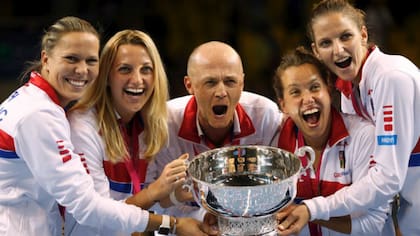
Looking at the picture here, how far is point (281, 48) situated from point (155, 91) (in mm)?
3800

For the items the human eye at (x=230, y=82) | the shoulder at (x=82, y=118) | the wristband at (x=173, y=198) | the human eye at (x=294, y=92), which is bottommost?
the wristband at (x=173, y=198)

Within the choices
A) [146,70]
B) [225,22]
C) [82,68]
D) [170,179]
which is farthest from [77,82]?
[225,22]

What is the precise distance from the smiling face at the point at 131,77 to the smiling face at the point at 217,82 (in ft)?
0.67

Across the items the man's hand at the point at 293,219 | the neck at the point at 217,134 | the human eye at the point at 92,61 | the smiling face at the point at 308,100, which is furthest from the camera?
the neck at the point at 217,134

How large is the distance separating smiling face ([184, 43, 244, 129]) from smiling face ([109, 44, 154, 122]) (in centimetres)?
20

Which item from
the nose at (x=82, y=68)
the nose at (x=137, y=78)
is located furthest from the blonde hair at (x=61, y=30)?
the nose at (x=137, y=78)

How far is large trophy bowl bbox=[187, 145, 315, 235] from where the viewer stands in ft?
7.09

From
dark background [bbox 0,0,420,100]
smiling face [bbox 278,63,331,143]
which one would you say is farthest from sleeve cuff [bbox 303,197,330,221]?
dark background [bbox 0,0,420,100]

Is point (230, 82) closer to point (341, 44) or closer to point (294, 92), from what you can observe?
point (294, 92)

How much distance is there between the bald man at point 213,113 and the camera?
105 inches

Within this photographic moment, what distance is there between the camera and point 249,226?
2229 mm

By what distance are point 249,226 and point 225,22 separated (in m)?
4.39

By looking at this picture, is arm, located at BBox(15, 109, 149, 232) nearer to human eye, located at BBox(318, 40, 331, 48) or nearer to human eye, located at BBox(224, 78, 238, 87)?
human eye, located at BBox(224, 78, 238, 87)

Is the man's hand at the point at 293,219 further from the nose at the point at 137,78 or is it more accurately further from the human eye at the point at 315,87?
the nose at the point at 137,78
